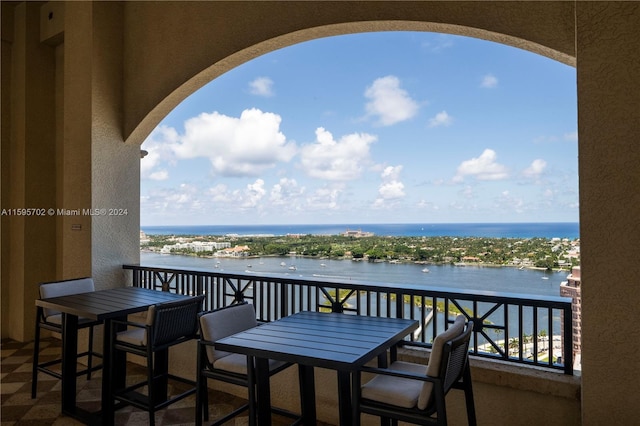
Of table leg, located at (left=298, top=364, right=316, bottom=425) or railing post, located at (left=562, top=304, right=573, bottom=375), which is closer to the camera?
railing post, located at (left=562, top=304, right=573, bottom=375)

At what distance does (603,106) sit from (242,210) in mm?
9838

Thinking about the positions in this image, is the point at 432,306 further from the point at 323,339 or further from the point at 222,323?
the point at 222,323

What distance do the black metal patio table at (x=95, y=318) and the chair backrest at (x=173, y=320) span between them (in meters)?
0.33

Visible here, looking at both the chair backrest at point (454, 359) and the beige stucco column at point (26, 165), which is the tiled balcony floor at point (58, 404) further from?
the chair backrest at point (454, 359)

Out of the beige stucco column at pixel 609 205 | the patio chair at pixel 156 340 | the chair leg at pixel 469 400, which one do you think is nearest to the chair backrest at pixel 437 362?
the chair leg at pixel 469 400

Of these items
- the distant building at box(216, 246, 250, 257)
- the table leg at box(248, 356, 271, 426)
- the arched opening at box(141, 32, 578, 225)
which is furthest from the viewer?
the arched opening at box(141, 32, 578, 225)

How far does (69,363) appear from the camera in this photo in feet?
10.4

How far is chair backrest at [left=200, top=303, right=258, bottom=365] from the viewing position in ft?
8.28

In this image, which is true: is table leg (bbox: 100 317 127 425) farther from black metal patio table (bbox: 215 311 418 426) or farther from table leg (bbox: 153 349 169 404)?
black metal patio table (bbox: 215 311 418 426)

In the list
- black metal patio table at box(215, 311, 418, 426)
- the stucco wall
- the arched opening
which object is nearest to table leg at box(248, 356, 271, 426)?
black metal patio table at box(215, 311, 418, 426)

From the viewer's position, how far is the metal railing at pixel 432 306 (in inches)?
96.9

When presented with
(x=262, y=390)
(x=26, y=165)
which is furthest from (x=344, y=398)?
(x=26, y=165)

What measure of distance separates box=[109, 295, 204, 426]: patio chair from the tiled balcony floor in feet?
0.49

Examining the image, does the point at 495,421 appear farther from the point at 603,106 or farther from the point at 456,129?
the point at 456,129
